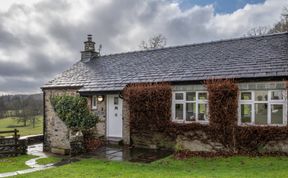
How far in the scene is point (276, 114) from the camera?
10203 mm

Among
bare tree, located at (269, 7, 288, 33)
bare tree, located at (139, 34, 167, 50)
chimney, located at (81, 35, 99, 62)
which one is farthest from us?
bare tree, located at (139, 34, 167, 50)

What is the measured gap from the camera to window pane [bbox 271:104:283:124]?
10108mm

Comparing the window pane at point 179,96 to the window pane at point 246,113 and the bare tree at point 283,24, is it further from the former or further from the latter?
the bare tree at point 283,24

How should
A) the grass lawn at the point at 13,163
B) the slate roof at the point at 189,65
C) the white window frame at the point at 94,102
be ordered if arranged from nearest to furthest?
1. the grass lawn at the point at 13,163
2. the slate roof at the point at 189,65
3. the white window frame at the point at 94,102

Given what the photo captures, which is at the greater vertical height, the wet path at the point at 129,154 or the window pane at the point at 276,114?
the window pane at the point at 276,114

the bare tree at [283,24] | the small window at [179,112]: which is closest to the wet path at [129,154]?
the small window at [179,112]

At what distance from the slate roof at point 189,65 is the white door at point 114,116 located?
0.77 metres

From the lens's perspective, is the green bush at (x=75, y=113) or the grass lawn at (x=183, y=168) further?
the green bush at (x=75, y=113)

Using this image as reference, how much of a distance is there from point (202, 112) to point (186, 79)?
168cm

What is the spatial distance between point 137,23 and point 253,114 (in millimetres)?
10634

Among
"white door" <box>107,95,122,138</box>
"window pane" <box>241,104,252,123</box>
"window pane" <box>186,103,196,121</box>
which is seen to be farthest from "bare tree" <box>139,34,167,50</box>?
"window pane" <box>241,104,252,123</box>

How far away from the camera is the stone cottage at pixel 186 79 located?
10.3 meters

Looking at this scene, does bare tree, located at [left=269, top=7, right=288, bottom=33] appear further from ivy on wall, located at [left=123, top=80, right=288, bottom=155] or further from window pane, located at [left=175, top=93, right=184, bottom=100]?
ivy on wall, located at [left=123, top=80, right=288, bottom=155]

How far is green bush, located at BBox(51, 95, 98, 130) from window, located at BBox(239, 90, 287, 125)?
7.31 metres
